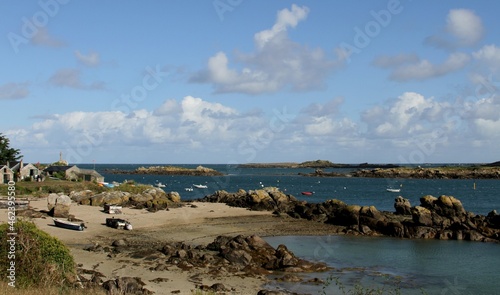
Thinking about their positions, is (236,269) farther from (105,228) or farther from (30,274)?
(105,228)

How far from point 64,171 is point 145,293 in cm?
7036

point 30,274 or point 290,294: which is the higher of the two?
point 30,274

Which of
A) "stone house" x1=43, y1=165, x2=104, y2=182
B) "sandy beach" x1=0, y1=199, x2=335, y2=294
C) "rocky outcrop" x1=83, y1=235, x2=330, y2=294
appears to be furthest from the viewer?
"stone house" x1=43, y1=165, x2=104, y2=182

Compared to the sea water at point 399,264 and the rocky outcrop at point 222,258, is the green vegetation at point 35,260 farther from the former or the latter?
the sea water at point 399,264

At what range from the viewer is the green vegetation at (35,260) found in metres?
16.8

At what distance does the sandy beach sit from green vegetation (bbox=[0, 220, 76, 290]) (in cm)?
623

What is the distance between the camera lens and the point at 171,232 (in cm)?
4406

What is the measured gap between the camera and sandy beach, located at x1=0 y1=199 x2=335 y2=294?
1039 inches

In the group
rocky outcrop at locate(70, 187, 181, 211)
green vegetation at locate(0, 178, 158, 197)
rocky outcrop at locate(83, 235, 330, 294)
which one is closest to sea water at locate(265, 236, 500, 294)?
rocky outcrop at locate(83, 235, 330, 294)

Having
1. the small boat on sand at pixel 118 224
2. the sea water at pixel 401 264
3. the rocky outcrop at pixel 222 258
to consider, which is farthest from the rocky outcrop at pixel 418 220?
the small boat on sand at pixel 118 224

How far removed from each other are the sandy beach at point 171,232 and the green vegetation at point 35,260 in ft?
20.4

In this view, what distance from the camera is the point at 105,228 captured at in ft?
143

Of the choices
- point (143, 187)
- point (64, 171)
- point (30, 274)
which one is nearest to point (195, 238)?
point (30, 274)

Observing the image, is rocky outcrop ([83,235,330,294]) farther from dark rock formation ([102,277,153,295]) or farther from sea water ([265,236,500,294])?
dark rock formation ([102,277,153,295])
